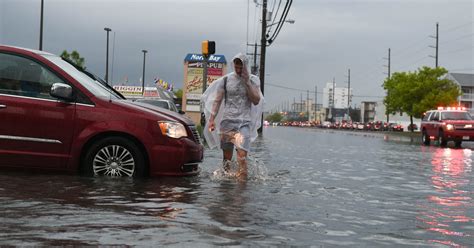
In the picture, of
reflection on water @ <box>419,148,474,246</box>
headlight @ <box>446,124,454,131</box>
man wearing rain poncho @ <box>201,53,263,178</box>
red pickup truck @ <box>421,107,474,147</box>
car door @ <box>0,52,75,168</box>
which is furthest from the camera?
headlight @ <box>446,124,454,131</box>

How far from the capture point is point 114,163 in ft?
24.8

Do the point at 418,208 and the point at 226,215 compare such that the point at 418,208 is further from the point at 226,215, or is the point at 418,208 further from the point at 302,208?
the point at 226,215

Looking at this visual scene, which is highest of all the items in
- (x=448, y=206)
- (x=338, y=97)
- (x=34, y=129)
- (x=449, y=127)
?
(x=338, y=97)

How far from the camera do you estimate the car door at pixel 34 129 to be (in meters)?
7.43

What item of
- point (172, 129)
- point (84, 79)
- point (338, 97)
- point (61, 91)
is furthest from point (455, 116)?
point (338, 97)

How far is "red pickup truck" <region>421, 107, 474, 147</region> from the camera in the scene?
24.8 m

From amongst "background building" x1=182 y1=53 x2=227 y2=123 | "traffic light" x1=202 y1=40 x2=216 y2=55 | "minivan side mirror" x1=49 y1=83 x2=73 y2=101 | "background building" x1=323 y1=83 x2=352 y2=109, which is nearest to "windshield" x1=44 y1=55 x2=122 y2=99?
"minivan side mirror" x1=49 y1=83 x2=73 y2=101

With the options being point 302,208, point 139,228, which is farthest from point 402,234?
point 139,228

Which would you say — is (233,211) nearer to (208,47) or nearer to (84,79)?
(84,79)

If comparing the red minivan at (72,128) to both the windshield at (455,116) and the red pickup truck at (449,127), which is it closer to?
the red pickup truck at (449,127)

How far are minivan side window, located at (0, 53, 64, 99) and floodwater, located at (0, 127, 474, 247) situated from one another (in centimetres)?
113

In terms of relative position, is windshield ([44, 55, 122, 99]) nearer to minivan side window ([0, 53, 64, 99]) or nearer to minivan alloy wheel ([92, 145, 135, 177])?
minivan side window ([0, 53, 64, 99])

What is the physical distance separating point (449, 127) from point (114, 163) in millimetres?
20575

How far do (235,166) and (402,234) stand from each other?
4.10 metres
